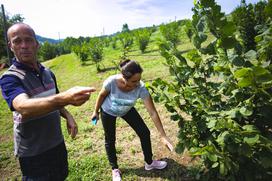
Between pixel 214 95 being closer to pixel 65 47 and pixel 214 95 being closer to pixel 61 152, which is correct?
pixel 61 152

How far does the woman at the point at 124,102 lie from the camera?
10.5 feet

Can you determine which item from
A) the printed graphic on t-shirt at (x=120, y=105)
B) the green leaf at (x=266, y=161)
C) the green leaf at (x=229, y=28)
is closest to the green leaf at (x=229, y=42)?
the green leaf at (x=229, y=28)

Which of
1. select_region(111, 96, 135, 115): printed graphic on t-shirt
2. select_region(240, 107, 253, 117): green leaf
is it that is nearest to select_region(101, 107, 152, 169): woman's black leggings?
select_region(111, 96, 135, 115): printed graphic on t-shirt

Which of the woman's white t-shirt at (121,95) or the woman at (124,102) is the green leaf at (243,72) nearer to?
the woman at (124,102)

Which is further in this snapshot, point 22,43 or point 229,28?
point 22,43

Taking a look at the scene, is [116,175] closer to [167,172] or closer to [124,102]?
[167,172]

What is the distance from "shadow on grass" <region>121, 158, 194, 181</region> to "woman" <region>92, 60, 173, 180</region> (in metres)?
0.30

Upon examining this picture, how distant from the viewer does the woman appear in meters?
3.19

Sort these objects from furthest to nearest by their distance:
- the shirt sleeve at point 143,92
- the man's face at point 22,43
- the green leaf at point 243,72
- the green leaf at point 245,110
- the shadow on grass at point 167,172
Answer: the shadow on grass at point 167,172
the shirt sleeve at point 143,92
the man's face at point 22,43
the green leaf at point 245,110
the green leaf at point 243,72

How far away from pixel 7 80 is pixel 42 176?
0.96 metres

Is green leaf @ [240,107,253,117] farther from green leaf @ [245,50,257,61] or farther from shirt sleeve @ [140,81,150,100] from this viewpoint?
shirt sleeve @ [140,81,150,100]

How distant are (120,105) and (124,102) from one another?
0.24 feet

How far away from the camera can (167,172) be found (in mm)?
3908

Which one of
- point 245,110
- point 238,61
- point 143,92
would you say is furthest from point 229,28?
point 143,92
